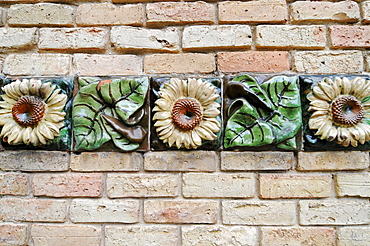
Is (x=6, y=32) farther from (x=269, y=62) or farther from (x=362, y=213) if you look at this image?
(x=362, y=213)

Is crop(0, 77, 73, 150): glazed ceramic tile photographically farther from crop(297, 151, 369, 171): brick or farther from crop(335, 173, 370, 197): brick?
crop(335, 173, 370, 197): brick

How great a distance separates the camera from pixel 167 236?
972mm

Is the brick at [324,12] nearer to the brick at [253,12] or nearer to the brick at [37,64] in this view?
the brick at [253,12]

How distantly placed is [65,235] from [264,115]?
2.57 ft

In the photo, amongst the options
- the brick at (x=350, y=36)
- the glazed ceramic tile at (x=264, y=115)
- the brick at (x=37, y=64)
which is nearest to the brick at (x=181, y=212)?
the glazed ceramic tile at (x=264, y=115)

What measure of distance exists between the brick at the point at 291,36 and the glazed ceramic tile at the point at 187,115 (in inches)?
10.2

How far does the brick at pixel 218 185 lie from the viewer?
3.21 feet

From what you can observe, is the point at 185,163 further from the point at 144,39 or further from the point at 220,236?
the point at 144,39

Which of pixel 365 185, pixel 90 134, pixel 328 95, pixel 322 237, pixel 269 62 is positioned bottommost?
pixel 322 237

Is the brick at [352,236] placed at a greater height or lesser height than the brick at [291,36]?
lesser

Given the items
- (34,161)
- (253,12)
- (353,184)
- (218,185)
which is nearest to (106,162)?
(34,161)

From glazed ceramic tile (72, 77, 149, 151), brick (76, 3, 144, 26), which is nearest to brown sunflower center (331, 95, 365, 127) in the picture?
glazed ceramic tile (72, 77, 149, 151)

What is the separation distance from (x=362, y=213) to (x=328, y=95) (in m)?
0.41

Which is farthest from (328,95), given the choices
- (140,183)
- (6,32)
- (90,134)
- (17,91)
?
(6,32)
